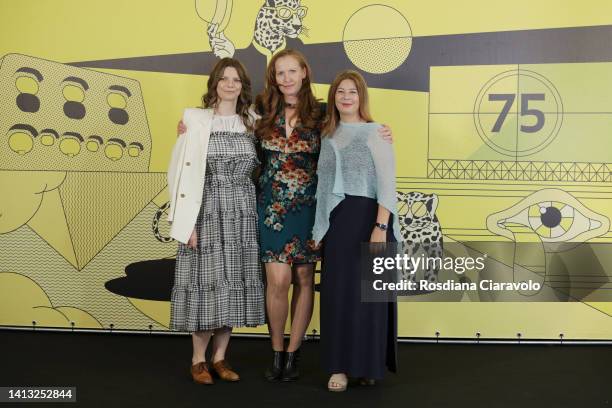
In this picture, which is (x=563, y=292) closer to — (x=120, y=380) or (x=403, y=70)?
(x=403, y=70)

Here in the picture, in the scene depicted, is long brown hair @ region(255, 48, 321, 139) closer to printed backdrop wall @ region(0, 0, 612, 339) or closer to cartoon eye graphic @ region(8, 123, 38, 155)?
printed backdrop wall @ region(0, 0, 612, 339)

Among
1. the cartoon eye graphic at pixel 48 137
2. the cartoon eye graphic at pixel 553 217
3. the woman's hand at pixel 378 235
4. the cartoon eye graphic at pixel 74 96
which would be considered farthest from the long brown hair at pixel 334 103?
the cartoon eye graphic at pixel 48 137

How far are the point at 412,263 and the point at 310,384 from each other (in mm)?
1362

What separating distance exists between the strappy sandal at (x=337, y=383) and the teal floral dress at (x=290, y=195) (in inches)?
22.2

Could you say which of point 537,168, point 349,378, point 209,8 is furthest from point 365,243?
point 209,8

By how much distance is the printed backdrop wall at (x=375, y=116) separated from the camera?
4582 millimetres

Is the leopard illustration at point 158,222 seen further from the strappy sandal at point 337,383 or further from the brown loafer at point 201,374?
the strappy sandal at point 337,383

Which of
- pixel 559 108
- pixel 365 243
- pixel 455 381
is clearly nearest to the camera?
pixel 365 243

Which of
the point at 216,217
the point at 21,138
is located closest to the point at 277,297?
the point at 216,217

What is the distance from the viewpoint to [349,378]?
376 centimetres

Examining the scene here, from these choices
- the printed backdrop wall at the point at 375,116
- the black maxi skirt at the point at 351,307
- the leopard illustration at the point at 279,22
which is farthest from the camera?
the leopard illustration at the point at 279,22

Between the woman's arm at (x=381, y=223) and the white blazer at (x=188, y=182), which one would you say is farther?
the white blazer at (x=188, y=182)

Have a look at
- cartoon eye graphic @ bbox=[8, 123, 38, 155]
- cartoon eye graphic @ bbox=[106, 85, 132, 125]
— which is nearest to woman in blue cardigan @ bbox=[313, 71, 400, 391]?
cartoon eye graphic @ bbox=[106, 85, 132, 125]

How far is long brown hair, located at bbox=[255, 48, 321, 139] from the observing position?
364 centimetres
